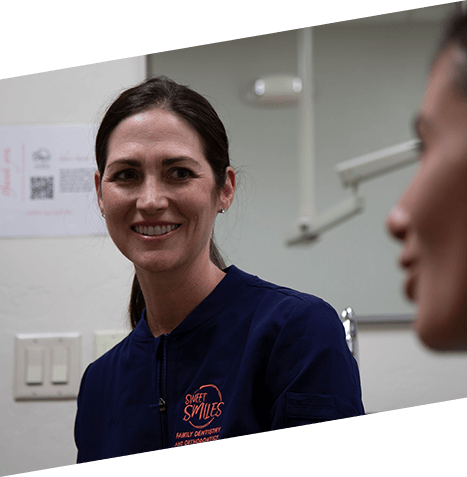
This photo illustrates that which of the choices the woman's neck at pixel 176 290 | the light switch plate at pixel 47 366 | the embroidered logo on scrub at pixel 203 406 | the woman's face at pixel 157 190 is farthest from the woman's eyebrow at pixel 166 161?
the light switch plate at pixel 47 366

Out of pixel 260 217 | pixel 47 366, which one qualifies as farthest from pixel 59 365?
pixel 260 217

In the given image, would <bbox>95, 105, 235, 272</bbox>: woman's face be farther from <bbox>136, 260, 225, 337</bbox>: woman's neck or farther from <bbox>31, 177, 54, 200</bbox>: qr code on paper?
<bbox>31, 177, 54, 200</bbox>: qr code on paper

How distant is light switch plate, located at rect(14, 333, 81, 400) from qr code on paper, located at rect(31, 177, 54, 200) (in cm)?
30

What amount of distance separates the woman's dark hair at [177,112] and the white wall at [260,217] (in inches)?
12.6

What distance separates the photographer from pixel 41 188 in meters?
1.14

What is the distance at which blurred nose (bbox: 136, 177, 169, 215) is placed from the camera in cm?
63

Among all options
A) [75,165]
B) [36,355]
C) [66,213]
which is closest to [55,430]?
[36,355]

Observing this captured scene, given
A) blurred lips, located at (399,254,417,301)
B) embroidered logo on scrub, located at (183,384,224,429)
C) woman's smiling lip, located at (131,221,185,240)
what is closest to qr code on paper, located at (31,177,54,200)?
woman's smiling lip, located at (131,221,185,240)

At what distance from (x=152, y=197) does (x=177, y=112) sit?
116 mm

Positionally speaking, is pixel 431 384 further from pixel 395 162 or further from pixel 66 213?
pixel 66 213

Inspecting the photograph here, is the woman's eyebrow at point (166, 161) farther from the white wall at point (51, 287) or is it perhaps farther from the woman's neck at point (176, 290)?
the white wall at point (51, 287)

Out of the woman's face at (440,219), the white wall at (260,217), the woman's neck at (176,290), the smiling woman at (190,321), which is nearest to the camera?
the woman's face at (440,219)

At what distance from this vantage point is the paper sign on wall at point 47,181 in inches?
43.8

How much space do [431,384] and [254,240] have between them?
1.38ft
